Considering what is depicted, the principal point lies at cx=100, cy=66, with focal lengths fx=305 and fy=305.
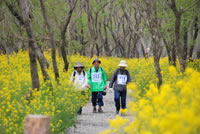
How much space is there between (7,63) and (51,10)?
4.12m

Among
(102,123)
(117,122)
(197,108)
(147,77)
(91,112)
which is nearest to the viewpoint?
(197,108)

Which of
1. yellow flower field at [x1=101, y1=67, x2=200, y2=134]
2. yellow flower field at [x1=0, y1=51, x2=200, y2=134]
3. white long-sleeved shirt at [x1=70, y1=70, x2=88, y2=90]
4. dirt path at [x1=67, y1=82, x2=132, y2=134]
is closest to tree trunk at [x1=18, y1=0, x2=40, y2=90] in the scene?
yellow flower field at [x1=0, y1=51, x2=200, y2=134]

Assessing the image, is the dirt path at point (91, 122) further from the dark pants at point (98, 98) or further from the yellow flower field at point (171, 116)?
the yellow flower field at point (171, 116)

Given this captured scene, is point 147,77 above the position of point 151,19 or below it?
below

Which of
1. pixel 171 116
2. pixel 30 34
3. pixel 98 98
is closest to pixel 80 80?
pixel 98 98

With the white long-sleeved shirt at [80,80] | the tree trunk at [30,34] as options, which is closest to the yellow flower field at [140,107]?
the white long-sleeved shirt at [80,80]

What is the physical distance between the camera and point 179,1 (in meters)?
12.9

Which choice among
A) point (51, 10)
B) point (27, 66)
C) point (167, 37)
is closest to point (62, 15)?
point (51, 10)

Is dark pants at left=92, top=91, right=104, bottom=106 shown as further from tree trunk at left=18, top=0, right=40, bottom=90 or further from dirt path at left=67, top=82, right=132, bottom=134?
tree trunk at left=18, top=0, right=40, bottom=90

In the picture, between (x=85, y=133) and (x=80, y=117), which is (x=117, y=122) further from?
(x=80, y=117)

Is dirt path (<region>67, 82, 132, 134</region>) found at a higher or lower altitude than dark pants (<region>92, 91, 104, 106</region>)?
lower

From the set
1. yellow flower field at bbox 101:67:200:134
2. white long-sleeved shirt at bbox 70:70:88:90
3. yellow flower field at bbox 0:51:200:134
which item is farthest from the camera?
white long-sleeved shirt at bbox 70:70:88:90

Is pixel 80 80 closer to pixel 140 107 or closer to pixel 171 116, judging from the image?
pixel 140 107

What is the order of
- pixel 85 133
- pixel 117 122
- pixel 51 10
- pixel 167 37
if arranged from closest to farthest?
pixel 117 122
pixel 85 133
pixel 167 37
pixel 51 10
